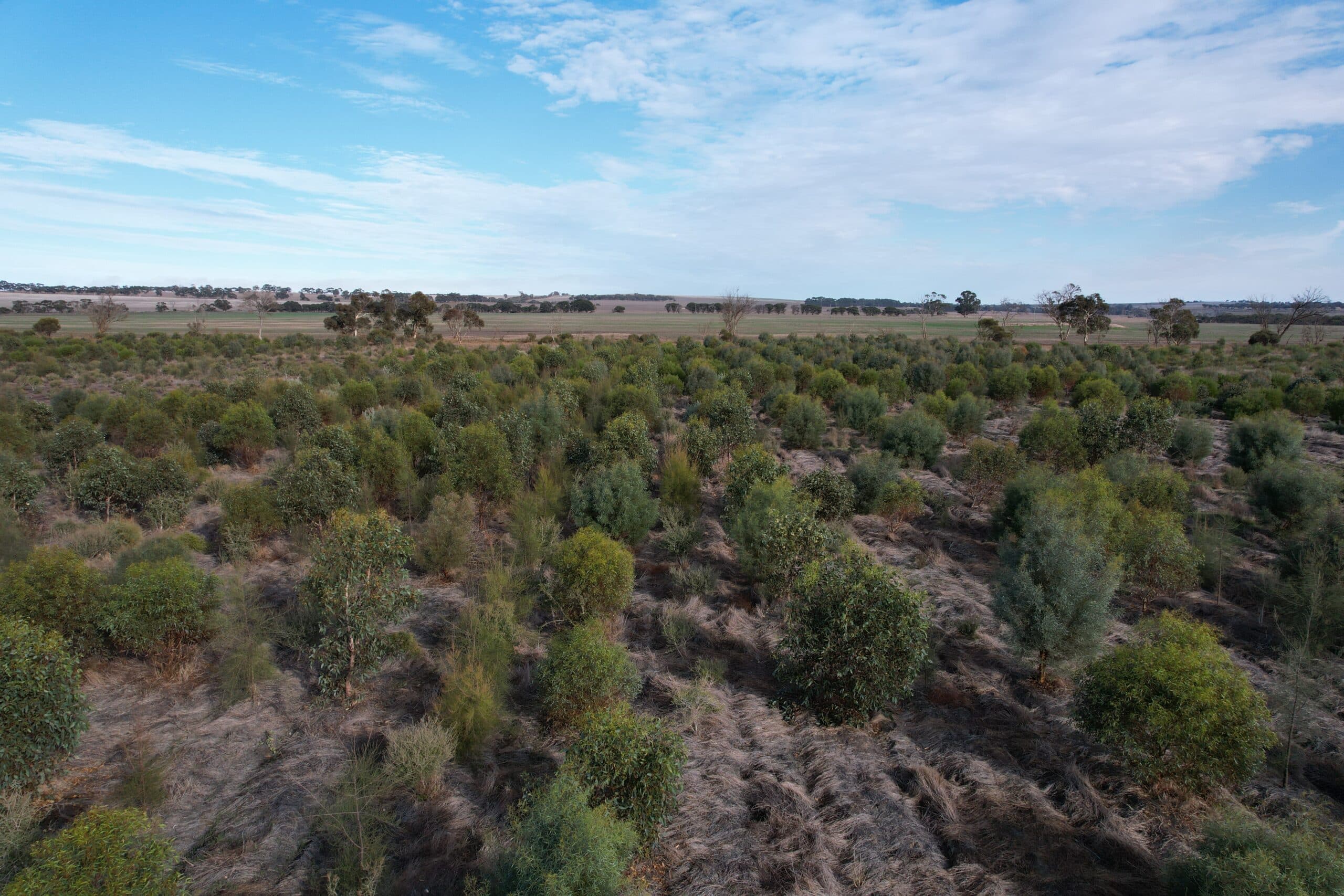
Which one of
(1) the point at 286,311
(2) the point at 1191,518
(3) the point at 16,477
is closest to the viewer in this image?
(3) the point at 16,477

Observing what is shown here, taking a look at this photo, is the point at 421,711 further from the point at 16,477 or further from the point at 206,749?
the point at 16,477

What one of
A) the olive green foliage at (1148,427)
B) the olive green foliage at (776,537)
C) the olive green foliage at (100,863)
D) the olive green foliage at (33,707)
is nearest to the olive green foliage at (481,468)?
the olive green foliage at (776,537)

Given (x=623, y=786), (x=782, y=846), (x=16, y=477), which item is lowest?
(x=782, y=846)

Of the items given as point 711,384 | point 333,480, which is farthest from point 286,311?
point 333,480

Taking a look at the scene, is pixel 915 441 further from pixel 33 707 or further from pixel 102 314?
pixel 102 314

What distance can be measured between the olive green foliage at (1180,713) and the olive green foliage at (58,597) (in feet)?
42.0

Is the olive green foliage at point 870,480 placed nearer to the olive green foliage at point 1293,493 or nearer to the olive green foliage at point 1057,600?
the olive green foliage at point 1057,600

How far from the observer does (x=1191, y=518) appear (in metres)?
15.5

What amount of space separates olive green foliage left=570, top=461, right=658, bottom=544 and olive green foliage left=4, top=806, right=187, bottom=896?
8626 mm

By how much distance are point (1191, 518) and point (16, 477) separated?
26.4 m

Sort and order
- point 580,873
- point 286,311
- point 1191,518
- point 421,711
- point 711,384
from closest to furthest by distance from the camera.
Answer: point 580,873
point 421,711
point 1191,518
point 711,384
point 286,311

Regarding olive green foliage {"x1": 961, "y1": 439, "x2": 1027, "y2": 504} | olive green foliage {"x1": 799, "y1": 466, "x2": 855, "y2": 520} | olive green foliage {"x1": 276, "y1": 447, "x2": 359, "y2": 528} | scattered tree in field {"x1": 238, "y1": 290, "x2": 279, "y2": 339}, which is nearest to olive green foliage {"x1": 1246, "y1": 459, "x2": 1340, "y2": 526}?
olive green foliage {"x1": 961, "y1": 439, "x2": 1027, "y2": 504}

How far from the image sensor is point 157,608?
871cm

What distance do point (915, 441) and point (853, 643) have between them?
13.5m
